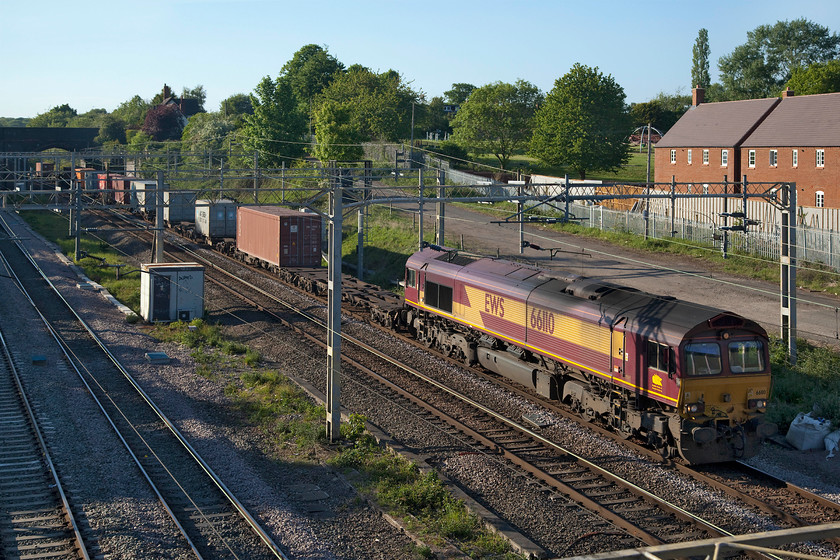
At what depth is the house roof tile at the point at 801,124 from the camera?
44719 millimetres

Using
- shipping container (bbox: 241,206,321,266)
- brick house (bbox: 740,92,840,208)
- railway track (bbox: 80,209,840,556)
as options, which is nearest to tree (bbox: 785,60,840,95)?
brick house (bbox: 740,92,840,208)

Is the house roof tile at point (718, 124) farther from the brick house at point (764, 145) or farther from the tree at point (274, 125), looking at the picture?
the tree at point (274, 125)

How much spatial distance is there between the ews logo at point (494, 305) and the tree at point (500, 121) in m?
57.7

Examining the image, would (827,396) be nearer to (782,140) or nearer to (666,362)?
(666,362)

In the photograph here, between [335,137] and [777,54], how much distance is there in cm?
6285

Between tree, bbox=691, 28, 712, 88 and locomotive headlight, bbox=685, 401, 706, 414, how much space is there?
10174 centimetres

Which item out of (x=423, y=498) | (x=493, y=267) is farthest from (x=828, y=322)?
(x=423, y=498)

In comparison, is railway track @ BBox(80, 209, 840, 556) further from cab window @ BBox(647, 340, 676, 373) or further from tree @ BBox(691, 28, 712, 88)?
tree @ BBox(691, 28, 712, 88)

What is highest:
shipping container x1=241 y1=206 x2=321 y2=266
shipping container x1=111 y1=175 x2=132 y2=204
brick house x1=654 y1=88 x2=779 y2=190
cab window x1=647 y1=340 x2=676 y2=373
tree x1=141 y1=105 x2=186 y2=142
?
tree x1=141 y1=105 x2=186 y2=142

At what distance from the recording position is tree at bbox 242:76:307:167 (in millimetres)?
73812

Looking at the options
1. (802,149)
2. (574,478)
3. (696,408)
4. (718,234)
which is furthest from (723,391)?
(802,149)

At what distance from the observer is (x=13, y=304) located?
112ft

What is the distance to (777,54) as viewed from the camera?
94250mm

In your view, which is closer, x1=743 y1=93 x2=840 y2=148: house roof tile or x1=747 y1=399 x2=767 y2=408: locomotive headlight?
x1=747 y1=399 x2=767 y2=408: locomotive headlight
